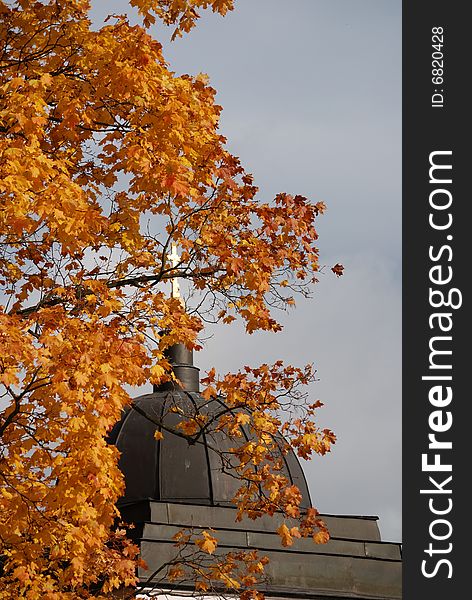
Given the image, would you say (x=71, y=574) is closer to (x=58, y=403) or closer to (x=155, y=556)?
(x=58, y=403)

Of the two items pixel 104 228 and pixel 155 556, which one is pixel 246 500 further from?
pixel 155 556

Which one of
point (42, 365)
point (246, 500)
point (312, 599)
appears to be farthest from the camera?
point (312, 599)

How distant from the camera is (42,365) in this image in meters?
10.2

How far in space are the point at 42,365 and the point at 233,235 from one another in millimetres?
2900

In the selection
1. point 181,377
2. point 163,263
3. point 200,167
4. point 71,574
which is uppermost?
point 181,377

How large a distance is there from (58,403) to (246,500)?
11.5 feet

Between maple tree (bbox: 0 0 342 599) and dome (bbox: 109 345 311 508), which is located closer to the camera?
maple tree (bbox: 0 0 342 599)

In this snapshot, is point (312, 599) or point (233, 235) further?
point (312, 599)

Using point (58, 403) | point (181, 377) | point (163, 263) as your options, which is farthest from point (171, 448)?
point (58, 403)

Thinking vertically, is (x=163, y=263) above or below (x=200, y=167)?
below

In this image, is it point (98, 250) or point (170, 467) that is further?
point (170, 467)

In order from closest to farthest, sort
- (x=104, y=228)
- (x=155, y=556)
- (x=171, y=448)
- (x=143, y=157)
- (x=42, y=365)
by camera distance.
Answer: (x=42, y=365) → (x=143, y=157) → (x=104, y=228) → (x=155, y=556) → (x=171, y=448)

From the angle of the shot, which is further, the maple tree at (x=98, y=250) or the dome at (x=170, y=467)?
the dome at (x=170, y=467)

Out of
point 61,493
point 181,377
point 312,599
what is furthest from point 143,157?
point 181,377
